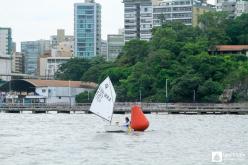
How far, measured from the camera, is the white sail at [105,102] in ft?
271

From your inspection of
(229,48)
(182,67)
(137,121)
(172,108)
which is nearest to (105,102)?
(137,121)

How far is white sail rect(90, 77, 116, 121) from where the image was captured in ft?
271

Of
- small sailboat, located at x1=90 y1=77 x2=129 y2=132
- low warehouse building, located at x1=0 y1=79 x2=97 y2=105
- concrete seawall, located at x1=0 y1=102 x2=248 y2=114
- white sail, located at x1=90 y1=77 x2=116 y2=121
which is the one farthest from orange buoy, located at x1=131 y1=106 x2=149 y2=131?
low warehouse building, located at x1=0 y1=79 x2=97 y2=105

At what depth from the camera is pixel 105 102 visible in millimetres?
83188

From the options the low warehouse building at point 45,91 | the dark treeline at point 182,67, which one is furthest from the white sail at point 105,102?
the low warehouse building at point 45,91

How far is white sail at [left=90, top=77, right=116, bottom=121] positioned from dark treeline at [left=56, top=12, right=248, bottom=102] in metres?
65.1

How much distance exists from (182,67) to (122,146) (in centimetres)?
Result: 9376

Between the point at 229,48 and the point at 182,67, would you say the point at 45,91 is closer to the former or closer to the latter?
the point at 229,48

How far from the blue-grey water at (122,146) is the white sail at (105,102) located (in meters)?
1.83

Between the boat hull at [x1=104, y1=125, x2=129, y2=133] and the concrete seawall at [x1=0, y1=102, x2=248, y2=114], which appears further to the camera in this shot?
the concrete seawall at [x1=0, y1=102, x2=248, y2=114]

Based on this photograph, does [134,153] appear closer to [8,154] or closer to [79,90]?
[8,154]

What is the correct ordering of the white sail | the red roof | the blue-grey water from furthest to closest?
1. the red roof
2. the white sail
3. the blue-grey water

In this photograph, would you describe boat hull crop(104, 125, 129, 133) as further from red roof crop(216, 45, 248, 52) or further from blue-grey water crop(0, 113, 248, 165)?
red roof crop(216, 45, 248, 52)

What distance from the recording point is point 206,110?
13862 cm
